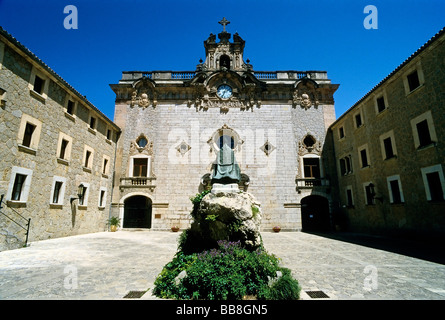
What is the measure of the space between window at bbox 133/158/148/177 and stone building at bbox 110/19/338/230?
9 cm

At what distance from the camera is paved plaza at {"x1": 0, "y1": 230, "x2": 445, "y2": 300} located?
4.92 meters

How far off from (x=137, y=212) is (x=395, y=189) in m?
19.5

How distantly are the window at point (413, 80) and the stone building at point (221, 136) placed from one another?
27.5 ft

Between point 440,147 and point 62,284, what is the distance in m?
15.8

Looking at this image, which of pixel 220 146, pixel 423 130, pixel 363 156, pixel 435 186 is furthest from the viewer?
pixel 220 146

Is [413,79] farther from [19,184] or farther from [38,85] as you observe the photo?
[19,184]

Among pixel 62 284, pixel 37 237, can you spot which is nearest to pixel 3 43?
pixel 37 237

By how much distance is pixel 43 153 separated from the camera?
476 inches

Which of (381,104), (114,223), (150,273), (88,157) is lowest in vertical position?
(150,273)

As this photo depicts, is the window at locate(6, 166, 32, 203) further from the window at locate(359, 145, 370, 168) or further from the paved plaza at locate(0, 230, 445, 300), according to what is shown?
the window at locate(359, 145, 370, 168)

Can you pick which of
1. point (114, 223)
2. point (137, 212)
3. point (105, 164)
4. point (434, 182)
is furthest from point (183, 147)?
point (434, 182)

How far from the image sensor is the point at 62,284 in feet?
17.8
